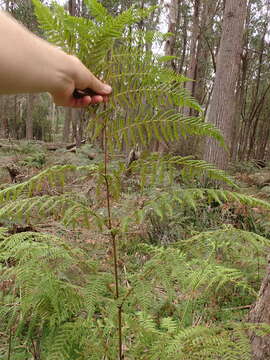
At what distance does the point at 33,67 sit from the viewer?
0.68 meters

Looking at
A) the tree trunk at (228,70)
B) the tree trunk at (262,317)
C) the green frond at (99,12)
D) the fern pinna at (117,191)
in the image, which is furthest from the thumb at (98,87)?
the tree trunk at (228,70)

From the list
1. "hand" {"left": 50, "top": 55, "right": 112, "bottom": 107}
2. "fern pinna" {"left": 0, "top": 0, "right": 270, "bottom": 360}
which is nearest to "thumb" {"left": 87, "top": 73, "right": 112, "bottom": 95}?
"hand" {"left": 50, "top": 55, "right": 112, "bottom": 107}

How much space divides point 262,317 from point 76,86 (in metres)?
1.64

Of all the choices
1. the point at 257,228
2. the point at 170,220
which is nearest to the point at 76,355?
the point at 170,220

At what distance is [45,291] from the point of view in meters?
1.19

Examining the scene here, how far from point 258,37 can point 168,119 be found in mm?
22266

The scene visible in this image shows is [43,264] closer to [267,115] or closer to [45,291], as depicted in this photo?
[45,291]

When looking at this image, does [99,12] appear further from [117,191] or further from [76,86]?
[117,191]

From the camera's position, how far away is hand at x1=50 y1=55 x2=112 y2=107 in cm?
80

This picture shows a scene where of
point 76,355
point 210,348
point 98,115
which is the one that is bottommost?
point 76,355

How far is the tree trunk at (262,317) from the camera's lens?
1.82m

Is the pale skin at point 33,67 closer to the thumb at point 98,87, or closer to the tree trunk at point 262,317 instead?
the thumb at point 98,87

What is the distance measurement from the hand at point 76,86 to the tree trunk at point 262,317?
Result: 143 centimetres

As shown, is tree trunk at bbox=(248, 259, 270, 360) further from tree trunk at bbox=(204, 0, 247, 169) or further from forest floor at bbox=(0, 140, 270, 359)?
tree trunk at bbox=(204, 0, 247, 169)
